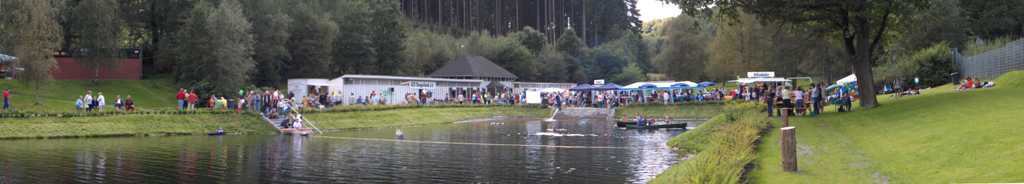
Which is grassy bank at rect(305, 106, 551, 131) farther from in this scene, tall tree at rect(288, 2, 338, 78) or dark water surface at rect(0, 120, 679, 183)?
tall tree at rect(288, 2, 338, 78)

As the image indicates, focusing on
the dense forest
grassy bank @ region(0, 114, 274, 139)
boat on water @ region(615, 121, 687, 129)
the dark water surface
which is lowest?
the dark water surface

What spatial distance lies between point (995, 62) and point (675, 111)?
2441cm

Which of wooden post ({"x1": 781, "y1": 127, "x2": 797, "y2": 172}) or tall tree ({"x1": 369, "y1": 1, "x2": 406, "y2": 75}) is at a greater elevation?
tall tree ({"x1": 369, "y1": 1, "x2": 406, "y2": 75})

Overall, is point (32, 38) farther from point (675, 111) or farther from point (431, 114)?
point (675, 111)

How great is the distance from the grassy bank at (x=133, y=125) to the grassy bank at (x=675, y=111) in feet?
111

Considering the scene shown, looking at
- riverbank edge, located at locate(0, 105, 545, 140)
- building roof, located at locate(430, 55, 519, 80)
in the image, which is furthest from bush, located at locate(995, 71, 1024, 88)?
building roof, located at locate(430, 55, 519, 80)

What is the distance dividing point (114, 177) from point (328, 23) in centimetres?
6711

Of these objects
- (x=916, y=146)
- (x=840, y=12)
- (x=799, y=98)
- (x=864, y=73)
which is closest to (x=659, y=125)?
(x=799, y=98)

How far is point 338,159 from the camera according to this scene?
98.8ft

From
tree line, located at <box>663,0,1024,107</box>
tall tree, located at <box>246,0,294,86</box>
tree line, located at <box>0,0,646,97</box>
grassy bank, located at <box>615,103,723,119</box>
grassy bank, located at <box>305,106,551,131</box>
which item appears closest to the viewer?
tree line, located at <box>663,0,1024,107</box>

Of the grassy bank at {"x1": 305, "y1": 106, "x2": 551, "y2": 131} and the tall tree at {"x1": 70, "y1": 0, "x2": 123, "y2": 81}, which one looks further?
the tall tree at {"x1": 70, "y1": 0, "x2": 123, "y2": 81}

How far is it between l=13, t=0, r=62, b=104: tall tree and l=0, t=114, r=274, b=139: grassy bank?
1232 cm

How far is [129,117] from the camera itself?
4616 cm

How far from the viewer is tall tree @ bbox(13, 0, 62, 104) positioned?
53.7 m
